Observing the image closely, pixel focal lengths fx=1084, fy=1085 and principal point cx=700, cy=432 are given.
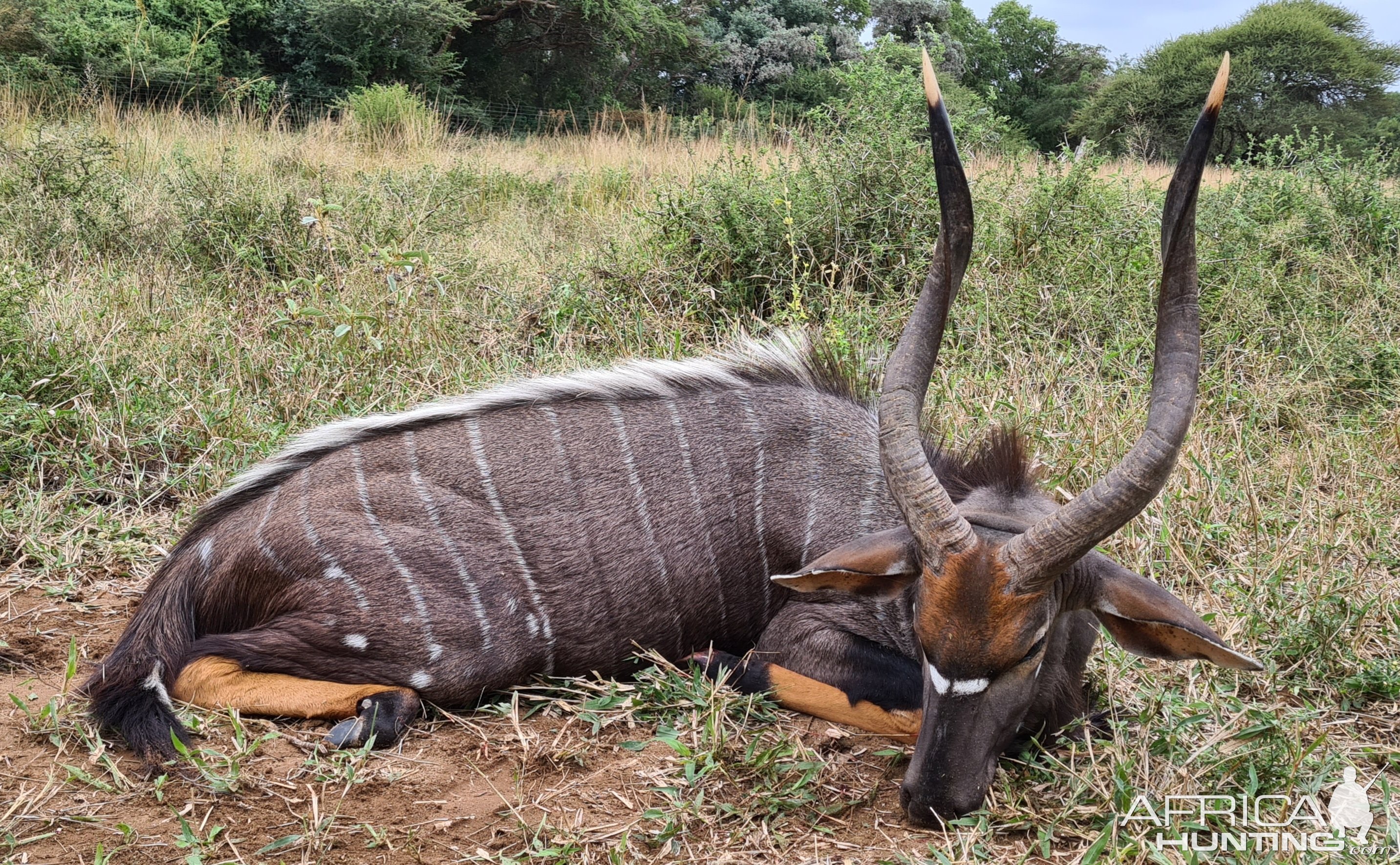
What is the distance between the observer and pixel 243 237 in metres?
5.80

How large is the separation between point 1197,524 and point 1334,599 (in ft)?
1.80

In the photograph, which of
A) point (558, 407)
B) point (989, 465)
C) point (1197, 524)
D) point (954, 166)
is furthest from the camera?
point (1197, 524)

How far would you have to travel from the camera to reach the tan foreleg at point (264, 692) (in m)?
2.84

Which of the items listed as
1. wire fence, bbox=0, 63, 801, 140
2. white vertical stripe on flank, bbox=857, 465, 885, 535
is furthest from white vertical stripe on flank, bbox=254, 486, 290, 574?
wire fence, bbox=0, 63, 801, 140

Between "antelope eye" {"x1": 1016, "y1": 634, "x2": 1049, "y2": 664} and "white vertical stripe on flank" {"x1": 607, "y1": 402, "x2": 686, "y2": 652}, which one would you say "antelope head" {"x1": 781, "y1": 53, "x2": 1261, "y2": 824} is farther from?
"white vertical stripe on flank" {"x1": 607, "y1": 402, "x2": 686, "y2": 652}

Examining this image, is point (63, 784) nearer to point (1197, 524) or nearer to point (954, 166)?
point (954, 166)

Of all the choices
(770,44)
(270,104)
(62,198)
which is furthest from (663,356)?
(770,44)

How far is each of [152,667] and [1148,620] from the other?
248cm

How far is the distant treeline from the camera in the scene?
512 inches

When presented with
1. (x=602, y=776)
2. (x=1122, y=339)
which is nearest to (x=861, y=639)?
(x=602, y=776)

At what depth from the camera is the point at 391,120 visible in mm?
10969

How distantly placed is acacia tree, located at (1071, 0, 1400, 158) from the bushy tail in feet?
47.4

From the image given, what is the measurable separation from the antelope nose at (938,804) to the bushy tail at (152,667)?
176cm

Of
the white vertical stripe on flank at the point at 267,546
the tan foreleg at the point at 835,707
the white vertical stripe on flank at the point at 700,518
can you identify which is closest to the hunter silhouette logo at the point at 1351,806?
the tan foreleg at the point at 835,707
